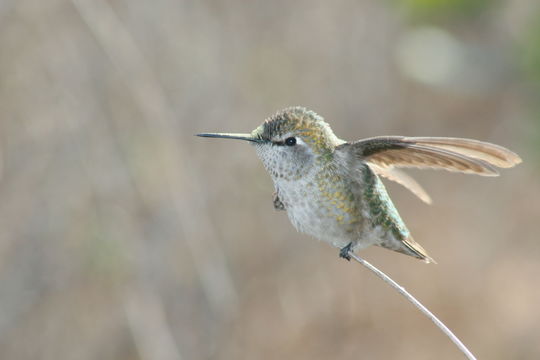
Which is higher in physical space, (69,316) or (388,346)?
(69,316)

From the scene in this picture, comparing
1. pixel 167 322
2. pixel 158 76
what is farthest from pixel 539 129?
pixel 167 322

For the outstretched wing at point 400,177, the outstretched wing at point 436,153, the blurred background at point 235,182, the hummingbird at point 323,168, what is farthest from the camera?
the blurred background at point 235,182

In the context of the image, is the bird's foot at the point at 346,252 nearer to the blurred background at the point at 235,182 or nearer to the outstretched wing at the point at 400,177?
the outstretched wing at the point at 400,177

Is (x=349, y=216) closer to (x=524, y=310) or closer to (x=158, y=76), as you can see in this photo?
(x=158, y=76)

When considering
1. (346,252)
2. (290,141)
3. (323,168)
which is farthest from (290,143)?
(346,252)

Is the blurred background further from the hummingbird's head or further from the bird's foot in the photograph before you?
the bird's foot

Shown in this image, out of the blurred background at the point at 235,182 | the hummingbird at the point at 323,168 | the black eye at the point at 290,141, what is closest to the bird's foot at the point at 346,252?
the hummingbird at the point at 323,168
